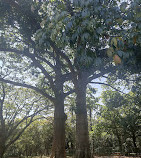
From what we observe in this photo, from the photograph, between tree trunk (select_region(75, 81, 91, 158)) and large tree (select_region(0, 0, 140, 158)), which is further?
tree trunk (select_region(75, 81, 91, 158))

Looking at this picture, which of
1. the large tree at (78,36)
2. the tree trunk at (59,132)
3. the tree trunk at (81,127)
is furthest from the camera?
the tree trunk at (59,132)

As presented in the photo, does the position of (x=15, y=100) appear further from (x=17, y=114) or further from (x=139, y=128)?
(x=139, y=128)

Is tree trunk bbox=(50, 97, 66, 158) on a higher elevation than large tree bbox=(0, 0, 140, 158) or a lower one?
lower

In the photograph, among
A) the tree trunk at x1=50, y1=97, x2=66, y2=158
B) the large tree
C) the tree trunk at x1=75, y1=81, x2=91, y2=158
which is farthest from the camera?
the tree trunk at x1=50, y1=97, x2=66, y2=158

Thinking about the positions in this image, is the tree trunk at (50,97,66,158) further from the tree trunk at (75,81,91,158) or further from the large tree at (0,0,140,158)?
the tree trunk at (75,81,91,158)

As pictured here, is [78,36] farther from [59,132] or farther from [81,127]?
[59,132]

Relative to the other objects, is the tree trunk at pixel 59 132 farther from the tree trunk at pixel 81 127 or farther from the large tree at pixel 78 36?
the tree trunk at pixel 81 127

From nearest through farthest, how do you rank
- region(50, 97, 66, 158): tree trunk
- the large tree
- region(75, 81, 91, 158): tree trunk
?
1. the large tree
2. region(75, 81, 91, 158): tree trunk
3. region(50, 97, 66, 158): tree trunk

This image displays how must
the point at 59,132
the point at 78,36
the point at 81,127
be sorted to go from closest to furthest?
1. the point at 78,36
2. the point at 81,127
3. the point at 59,132

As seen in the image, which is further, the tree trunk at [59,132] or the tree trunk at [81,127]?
the tree trunk at [59,132]

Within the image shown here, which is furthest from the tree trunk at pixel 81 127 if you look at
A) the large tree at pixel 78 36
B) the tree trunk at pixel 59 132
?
the tree trunk at pixel 59 132

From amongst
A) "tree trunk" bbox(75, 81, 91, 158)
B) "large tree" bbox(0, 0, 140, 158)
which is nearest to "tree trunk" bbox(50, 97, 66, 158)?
"large tree" bbox(0, 0, 140, 158)

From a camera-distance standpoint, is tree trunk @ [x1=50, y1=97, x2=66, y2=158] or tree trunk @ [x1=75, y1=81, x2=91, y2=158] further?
tree trunk @ [x1=50, y1=97, x2=66, y2=158]

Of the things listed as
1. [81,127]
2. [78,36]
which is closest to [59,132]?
[81,127]
